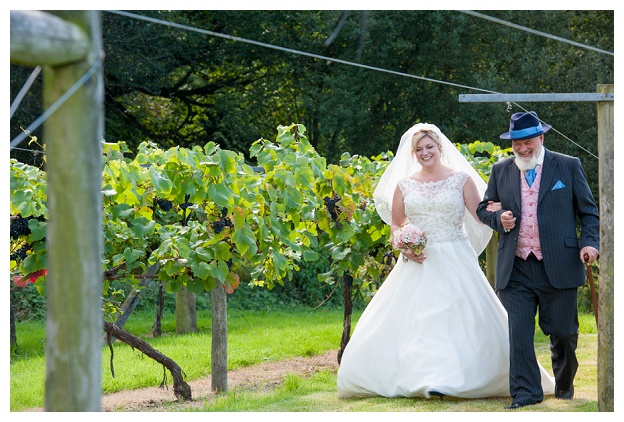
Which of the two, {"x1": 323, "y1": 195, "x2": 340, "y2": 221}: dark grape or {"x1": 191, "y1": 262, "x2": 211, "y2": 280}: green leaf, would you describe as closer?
{"x1": 191, "y1": 262, "x2": 211, "y2": 280}: green leaf

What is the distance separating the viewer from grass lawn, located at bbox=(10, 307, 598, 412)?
5012 mm

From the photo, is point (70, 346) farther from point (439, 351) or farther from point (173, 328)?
point (173, 328)

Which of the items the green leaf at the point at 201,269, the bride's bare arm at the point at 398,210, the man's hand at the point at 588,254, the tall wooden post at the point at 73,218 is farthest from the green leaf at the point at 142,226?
the tall wooden post at the point at 73,218

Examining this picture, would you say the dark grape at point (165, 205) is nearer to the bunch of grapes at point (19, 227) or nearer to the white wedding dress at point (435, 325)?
the bunch of grapes at point (19, 227)

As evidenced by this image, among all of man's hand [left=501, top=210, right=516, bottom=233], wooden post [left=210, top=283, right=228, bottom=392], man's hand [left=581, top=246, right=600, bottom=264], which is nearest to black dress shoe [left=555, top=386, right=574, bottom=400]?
man's hand [left=581, top=246, right=600, bottom=264]

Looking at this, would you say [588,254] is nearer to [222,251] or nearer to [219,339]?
[222,251]

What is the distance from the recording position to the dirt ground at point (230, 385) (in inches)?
232

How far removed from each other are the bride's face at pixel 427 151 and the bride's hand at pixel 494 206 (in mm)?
546

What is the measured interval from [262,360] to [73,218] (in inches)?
241

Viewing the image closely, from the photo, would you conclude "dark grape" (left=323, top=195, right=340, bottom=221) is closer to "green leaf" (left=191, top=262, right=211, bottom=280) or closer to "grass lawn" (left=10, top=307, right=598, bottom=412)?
"grass lawn" (left=10, top=307, right=598, bottom=412)

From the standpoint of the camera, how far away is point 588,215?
15.8 feet

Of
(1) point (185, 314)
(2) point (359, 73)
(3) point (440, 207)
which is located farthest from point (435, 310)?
(2) point (359, 73)

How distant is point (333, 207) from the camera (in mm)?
6523

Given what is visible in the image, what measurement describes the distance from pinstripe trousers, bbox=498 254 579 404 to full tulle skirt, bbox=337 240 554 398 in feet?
0.68
